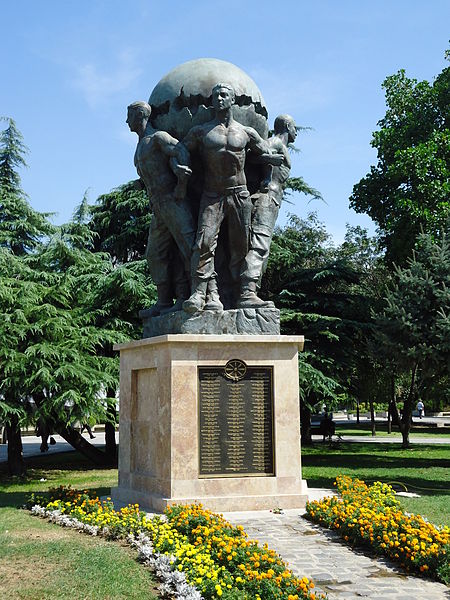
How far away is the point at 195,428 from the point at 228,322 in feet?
4.66

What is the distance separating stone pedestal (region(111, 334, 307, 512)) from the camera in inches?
305

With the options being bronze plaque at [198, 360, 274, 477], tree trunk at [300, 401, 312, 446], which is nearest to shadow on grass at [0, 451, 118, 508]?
bronze plaque at [198, 360, 274, 477]

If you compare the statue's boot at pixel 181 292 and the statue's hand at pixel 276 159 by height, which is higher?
the statue's hand at pixel 276 159

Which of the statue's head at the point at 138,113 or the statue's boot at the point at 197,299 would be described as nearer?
the statue's boot at the point at 197,299

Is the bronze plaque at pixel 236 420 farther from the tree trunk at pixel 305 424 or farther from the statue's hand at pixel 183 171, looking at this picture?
the tree trunk at pixel 305 424

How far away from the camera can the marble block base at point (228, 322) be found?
8.37 meters

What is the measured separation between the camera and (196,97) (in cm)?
889

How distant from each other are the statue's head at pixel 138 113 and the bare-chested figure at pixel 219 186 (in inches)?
31.8

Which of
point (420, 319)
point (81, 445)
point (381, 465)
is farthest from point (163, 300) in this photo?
point (81, 445)

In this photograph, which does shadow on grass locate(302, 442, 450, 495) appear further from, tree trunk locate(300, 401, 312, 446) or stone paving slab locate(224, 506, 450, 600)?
stone paving slab locate(224, 506, 450, 600)

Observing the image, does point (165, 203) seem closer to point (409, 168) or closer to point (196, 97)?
point (196, 97)

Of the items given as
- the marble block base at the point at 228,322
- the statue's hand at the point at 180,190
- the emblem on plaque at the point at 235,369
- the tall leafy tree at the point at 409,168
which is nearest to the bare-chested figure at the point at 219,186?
the marble block base at the point at 228,322

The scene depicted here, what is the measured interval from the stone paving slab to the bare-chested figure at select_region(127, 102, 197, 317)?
10.4 ft

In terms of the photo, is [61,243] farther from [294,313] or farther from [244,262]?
[244,262]
